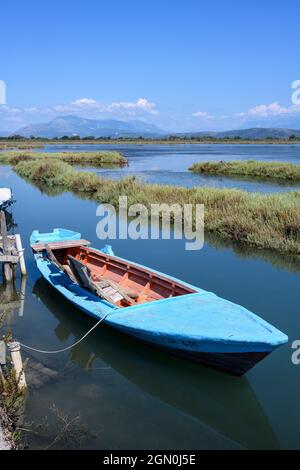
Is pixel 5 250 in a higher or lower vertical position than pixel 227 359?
higher

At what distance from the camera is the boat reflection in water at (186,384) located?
6012mm

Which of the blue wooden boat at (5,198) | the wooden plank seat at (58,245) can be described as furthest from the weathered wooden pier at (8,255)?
the blue wooden boat at (5,198)

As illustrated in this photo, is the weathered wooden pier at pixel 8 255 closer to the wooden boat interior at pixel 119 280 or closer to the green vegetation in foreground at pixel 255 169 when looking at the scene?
the wooden boat interior at pixel 119 280

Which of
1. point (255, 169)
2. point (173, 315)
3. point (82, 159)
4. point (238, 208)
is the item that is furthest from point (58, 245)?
point (82, 159)

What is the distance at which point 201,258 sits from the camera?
13875 mm

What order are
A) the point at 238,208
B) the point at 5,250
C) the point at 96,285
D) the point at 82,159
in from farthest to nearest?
1. the point at 82,159
2. the point at 238,208
3. the point at 5,250
4. the point at 96,285

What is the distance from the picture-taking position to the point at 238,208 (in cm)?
1702

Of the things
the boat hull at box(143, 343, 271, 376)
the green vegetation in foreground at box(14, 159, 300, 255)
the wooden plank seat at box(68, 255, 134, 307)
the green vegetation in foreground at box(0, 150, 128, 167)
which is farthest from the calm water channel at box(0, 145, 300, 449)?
the green vegetation in foreground at box(0, 150, 128, 167)

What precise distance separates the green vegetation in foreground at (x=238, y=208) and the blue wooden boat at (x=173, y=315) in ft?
20.3

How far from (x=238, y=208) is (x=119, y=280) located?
26.6 feet

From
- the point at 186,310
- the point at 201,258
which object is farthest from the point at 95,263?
the point at 186,310

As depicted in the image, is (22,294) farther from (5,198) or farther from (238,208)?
(5,198)

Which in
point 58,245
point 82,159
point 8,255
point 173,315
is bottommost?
point 173,315
